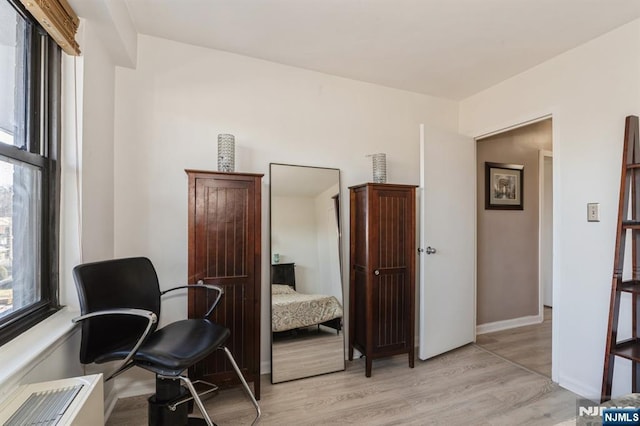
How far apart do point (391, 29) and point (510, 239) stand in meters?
2.73

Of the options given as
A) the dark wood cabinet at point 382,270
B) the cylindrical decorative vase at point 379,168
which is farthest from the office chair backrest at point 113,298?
the cylindrical decorative vase at point 379,168

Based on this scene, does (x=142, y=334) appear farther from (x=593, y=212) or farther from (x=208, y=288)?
(x=593, y=212)

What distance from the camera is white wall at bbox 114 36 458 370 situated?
217 centimetres

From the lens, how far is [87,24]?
5.60ft

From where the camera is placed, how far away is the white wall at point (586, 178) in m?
2.01

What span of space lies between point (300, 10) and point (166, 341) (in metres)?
2.02

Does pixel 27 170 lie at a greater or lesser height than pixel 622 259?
greater

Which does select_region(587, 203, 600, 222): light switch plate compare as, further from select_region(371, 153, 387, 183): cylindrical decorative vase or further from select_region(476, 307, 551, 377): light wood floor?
select_region(371, 153, 387, 183): cylindrical decorative vase

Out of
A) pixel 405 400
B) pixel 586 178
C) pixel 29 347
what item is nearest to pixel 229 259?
pixel 29 347

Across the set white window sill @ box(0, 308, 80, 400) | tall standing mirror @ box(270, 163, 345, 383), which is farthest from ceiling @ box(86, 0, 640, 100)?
white window sill @ box(0, 308, 80, 400)

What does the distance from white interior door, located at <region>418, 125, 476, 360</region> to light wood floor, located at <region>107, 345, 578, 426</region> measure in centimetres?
35

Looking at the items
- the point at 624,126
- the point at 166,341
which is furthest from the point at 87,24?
the point at 624,126

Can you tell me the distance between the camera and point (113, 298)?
5.32 ft

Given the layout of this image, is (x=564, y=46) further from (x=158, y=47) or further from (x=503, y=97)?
(x=158, y=47)
